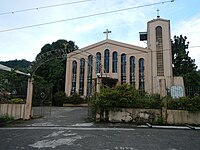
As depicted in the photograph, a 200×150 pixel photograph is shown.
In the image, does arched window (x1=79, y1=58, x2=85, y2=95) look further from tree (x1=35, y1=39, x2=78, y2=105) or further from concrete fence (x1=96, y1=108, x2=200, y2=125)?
concrete fence (x1=96, y1=108, x2=200, y2=125)

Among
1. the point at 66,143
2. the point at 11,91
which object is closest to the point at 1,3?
the point at 11,91

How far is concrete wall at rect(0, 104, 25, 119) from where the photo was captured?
1091 cm

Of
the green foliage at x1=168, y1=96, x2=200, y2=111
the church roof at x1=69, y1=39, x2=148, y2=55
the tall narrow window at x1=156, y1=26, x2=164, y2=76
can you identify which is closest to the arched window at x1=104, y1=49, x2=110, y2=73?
the church roof at x1=69, y1=39, x2=148, y2=55

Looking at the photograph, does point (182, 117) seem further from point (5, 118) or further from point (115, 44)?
point (115, 44)

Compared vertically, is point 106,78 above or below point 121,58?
below

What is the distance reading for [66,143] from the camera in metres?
5.60

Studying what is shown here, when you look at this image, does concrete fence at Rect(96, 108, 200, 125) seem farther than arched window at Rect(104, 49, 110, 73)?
No

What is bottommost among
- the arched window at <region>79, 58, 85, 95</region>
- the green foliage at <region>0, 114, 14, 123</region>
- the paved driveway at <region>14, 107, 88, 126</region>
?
the paved driveway at <region>14, 107, 88, 126</region>

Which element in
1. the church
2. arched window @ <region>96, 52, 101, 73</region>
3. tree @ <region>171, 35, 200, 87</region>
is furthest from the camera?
tree @ <region>171, 35, 200, 87</region>

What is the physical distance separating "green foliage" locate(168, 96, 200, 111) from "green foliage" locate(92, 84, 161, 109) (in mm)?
694

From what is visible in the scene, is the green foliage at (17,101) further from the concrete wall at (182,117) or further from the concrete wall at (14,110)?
the concrete wall at (182,117)

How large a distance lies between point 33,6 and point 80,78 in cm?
1755

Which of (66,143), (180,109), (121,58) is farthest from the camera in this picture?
(121,58)

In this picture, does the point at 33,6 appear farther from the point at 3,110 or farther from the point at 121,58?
the point at 121,58
